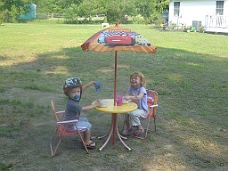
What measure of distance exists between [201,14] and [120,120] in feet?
76.2

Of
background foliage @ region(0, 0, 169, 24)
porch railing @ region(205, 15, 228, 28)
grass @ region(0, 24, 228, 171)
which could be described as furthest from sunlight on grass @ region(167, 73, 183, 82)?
background foliage @ region(0, 0, 169, 24)

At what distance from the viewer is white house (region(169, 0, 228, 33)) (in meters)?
24.6

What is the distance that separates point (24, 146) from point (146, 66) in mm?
6780

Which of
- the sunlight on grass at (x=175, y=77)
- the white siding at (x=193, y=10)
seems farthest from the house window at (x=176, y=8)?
the sunlight on grass at (x=175, y=77)

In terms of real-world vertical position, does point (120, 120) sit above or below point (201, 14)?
below

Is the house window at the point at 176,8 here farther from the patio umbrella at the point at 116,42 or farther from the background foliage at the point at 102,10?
the patio umbrella at the point at 116,42

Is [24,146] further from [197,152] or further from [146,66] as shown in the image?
[146,66]

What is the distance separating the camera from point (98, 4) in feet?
131

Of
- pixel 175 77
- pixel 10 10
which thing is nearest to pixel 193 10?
pixel 175 77

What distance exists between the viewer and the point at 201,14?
2689 cm

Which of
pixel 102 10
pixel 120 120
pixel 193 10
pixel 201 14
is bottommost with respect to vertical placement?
pixel 120 120

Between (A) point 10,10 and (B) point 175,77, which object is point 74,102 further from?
(A) point 10,10

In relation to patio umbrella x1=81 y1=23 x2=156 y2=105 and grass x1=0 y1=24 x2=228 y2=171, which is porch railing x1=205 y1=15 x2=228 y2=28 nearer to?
grass x1=0 y1=24 x2=228 y2=171

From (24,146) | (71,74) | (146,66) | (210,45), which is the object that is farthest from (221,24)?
(24,146)
